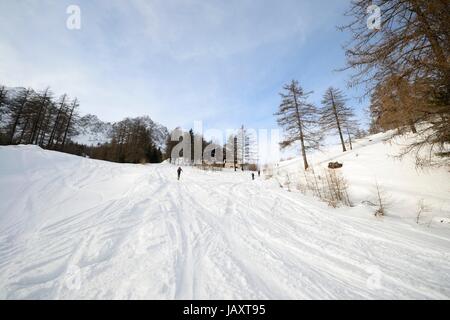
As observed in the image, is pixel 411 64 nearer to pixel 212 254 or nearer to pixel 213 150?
pixel 212 254

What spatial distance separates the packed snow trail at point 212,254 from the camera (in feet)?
8.00

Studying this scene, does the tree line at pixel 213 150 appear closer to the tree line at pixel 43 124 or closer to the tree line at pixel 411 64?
the tree line at pixel 43 124

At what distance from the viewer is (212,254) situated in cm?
338

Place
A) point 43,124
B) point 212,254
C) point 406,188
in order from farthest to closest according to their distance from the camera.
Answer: point 43,124 → point 406,188 → point 212,254

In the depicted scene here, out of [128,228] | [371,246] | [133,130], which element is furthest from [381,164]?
[133,130]

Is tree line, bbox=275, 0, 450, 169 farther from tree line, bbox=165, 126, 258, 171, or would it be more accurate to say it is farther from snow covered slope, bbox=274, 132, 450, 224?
tree line, bbox=165, 126, 258, 171

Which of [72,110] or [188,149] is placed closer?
[72,110]

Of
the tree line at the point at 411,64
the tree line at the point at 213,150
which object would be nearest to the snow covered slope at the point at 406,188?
the tree line at the point at 411,64

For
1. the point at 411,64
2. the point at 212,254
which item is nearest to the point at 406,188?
the point at 411,64

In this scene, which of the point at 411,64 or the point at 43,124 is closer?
the point at 411,64
